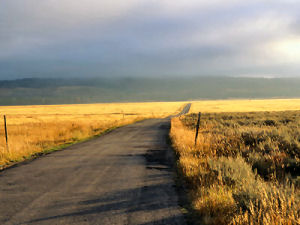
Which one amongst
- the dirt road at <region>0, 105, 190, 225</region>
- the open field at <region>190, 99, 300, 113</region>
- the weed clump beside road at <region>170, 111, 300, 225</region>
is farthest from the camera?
the open field at <region>190, 99, 300, 113</region>

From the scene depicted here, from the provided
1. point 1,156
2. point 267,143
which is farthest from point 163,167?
point 1,156

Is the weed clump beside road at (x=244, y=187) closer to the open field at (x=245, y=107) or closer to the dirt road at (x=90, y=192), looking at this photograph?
the dirt road at (x=90, y=192)

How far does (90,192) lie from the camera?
21.0 feet

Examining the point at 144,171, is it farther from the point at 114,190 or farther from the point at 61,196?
the point at 61,196

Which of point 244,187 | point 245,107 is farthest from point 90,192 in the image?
point 245,107

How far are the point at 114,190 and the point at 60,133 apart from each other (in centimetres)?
1660

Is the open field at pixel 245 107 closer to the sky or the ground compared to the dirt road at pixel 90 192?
closer to the ground

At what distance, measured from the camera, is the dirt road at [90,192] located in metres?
4.97

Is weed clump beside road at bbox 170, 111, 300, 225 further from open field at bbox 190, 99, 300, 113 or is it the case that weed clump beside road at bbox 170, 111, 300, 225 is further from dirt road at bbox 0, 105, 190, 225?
open field at bbox 190, 99, 300, 113

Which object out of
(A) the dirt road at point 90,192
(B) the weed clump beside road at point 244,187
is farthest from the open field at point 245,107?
(A) the dirt road at point 90,192

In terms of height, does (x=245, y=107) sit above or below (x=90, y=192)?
below

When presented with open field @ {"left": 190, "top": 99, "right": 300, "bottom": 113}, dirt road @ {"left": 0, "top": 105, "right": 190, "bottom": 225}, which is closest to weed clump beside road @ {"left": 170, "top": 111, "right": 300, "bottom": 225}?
dirt road @ {"left": 0, "top": 105, "right": 190, "bottom": 225}

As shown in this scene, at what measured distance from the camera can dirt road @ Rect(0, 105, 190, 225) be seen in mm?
4969

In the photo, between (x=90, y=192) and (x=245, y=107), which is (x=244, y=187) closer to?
(x=90, y=192)
